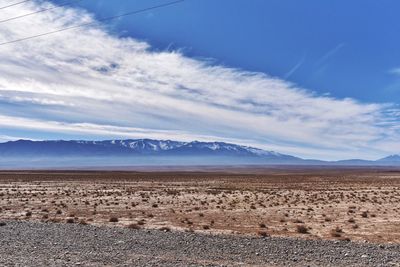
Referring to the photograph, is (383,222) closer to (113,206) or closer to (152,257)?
(152,257)

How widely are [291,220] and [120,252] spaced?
14.4 m

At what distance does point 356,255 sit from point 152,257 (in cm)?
604

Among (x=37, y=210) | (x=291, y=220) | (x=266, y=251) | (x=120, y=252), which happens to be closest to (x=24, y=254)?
(x=120, y=252)

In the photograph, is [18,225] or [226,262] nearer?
→ [226,262]

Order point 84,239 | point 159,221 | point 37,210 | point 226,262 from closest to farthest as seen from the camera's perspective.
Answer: point 226,262, point 84,239, point 159,221, point 37,210

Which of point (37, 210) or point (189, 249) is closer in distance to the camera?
point (189, 249)

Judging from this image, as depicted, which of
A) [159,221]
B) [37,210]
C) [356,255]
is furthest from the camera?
[37,210]

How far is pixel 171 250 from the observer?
14359 millimetres

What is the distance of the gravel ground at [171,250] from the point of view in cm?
1235

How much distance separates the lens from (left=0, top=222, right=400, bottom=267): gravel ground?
12352mm

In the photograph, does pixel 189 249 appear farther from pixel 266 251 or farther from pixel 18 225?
pixel 18 225

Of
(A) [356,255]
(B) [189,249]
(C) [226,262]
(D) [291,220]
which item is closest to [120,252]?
(B) [189,249]

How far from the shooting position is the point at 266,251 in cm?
1430

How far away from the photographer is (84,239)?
642 inches
